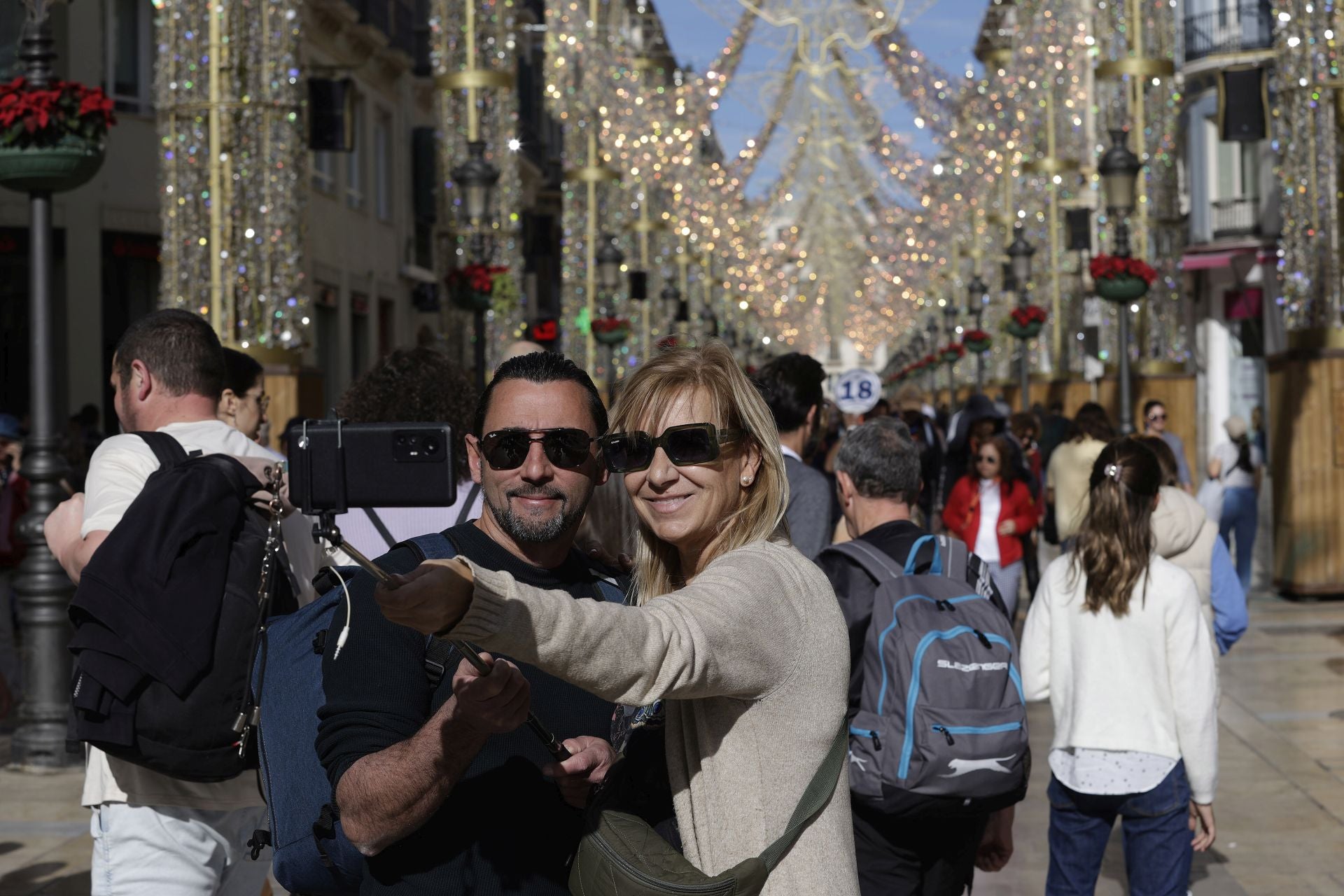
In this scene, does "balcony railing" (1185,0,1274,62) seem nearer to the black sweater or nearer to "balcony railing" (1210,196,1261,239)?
"balcony railing" (1210,196,1261,239)

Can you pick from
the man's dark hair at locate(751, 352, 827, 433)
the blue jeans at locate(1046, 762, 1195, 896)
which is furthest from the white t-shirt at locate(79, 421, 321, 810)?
the man's dark hair at locate(751, 352, 827, 433)

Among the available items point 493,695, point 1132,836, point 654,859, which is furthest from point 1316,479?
point 493,695

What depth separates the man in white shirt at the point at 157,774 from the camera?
14.3 ft

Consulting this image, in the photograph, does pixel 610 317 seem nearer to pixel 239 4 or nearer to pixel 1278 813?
pixel 239 4

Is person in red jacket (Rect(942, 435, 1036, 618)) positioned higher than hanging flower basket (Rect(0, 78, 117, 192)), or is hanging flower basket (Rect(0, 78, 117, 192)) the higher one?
hanging flower basket (Rect(0, 78, 117, 192))

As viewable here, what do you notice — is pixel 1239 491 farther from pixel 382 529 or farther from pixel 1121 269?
pixel 382 529

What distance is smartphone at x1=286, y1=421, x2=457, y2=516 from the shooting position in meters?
2.36

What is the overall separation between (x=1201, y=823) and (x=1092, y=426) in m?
8.65

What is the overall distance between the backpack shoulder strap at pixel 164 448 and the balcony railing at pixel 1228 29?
44114mm

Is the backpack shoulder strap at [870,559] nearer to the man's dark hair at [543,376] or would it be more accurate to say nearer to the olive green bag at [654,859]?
the man's dark hair at [543,376]

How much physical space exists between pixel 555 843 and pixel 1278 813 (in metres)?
6.24

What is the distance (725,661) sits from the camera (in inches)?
103

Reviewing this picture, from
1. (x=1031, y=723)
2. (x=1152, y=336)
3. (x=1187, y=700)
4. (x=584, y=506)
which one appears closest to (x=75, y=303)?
(x=1152, y=336)

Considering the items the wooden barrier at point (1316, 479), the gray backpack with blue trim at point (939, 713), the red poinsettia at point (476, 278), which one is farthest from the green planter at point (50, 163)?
the wooden barrier at point (1316, 479)
